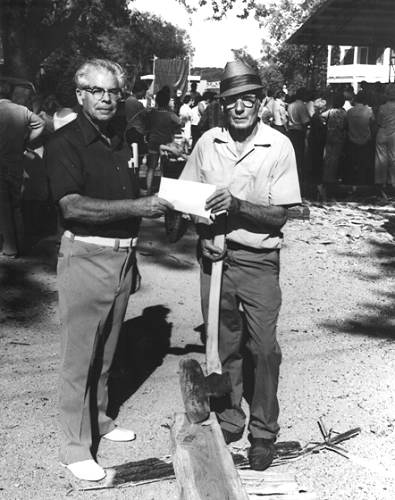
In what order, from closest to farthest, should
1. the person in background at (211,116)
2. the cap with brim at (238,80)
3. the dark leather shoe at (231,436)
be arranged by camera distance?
the cap with brim at (238,80), the dark leather shoe at (231,436), the person in background at (211,116)

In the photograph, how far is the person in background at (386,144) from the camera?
12.8 m

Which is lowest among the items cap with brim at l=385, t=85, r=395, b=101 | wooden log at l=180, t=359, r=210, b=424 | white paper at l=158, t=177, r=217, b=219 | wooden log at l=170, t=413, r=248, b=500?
wooden log at l=170, t=413, r=248, b=500

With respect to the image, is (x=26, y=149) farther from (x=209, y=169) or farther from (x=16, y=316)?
(x=209, y=169)

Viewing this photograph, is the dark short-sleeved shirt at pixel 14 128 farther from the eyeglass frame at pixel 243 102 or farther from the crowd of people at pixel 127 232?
the eyeglass frame at pixel 243 102

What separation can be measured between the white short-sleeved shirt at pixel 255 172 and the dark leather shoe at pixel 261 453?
3.51 feet

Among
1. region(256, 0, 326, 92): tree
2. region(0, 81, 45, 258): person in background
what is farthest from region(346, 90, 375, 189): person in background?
region(256, 0, 326, 92): tree

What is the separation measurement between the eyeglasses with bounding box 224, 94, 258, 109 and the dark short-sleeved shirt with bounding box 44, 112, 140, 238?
58 cm

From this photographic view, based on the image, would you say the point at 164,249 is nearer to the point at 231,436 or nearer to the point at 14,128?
the point at 14,128

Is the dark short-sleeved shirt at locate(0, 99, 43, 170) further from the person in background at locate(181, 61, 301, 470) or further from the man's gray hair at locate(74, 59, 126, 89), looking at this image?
the man's gray hair at locate(74, 59, 126, 89)

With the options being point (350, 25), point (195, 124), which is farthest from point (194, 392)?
point (350, 25)

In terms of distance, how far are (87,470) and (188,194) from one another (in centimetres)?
150

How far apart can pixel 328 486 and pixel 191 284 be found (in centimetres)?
391

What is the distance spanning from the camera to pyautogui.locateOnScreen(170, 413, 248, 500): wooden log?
2.81m

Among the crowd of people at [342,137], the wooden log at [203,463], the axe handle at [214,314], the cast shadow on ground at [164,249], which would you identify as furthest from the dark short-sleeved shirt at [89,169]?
the crowd of people at [342,137]
